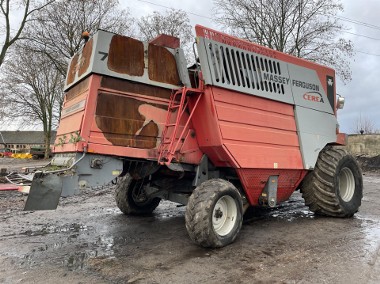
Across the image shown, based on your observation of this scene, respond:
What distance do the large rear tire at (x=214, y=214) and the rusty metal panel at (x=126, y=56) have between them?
187 cm

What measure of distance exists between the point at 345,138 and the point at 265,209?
90.7 inches

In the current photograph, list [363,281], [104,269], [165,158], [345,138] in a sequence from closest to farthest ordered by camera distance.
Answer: [363,281]
[104,269]
[165,158]
[345,138]

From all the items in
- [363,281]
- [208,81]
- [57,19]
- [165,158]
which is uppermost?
[57,19]

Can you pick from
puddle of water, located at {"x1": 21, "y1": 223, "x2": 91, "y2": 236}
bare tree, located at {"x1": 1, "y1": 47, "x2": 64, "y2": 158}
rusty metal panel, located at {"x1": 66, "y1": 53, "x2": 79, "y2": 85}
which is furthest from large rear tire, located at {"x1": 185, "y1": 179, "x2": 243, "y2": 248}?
bare tree, located at {"x1": 1, "y1": 47, "x2": 64, "y2": 158}

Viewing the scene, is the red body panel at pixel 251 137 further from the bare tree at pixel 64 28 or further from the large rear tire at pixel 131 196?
the bare tree at pixel 64 28

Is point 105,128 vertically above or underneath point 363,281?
above

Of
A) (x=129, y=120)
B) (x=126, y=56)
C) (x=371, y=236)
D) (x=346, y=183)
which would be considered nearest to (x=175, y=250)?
(x=129, y=120)

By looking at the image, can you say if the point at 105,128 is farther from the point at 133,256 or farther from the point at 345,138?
the point at 345,138

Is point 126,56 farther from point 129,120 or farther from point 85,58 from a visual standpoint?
point 129,120

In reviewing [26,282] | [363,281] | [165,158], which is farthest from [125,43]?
[363,281]

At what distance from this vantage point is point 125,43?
500 centimetres

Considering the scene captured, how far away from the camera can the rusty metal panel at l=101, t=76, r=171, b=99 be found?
15.8ft

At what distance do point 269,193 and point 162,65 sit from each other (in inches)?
110

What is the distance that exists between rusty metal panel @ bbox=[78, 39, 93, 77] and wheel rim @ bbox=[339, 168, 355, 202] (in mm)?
5322
